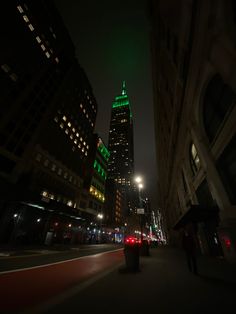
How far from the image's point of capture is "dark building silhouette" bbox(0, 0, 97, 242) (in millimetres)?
27609

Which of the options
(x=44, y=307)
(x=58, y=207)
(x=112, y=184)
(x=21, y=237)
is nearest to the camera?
(x=44, y=307)

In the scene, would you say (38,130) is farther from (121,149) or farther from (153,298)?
(121,149)

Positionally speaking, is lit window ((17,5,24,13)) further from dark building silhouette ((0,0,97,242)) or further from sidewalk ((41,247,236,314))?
sidewalk ((41,247,236,314))

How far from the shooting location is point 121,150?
520 ft

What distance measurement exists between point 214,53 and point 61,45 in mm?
58805

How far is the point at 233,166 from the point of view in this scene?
10.1m

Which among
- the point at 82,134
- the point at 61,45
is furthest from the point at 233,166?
the point at 61,45

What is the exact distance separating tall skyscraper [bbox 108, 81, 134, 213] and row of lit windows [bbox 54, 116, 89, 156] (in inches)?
2695

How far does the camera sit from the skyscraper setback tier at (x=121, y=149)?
458ft

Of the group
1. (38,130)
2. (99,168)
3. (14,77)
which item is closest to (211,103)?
(38,130)

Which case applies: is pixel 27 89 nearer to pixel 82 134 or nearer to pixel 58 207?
pixel 82 134

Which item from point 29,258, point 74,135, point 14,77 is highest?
point 74,135

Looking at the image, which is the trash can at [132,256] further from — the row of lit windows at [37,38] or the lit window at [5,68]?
the row of lit windows at [37,38]

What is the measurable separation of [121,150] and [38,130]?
411ft
